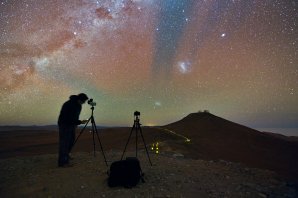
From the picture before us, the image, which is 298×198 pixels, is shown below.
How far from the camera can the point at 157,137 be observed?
1981 cm

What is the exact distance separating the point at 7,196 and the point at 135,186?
3.43 metres

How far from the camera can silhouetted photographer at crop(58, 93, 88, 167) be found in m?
9.81

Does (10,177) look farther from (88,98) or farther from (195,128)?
(195,128)

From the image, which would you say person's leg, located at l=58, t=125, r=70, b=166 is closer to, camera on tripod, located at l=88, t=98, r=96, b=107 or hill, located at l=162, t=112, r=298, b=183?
camera on tripod, located at l=88, t=98, r=96, b=107

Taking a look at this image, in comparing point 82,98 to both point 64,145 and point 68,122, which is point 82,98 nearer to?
point 68,122

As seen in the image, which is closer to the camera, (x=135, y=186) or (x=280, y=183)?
(x=135, y=186)

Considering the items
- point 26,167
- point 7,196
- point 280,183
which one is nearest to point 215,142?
point 280,183

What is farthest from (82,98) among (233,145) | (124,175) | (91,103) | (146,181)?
(233,145)

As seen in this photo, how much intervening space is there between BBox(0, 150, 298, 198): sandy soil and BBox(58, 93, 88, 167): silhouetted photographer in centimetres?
57

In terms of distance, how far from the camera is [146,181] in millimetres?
8234

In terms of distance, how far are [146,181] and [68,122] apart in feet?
12.3

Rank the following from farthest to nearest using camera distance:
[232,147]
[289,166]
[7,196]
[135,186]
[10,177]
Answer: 1. [232,147]
2. [289,166]
3. [10,177]
4. [135,186]
5. [7,196]

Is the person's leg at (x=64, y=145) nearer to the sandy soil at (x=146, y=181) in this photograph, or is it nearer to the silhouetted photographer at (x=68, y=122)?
the silhouetted photographer at (x=68, y=122)

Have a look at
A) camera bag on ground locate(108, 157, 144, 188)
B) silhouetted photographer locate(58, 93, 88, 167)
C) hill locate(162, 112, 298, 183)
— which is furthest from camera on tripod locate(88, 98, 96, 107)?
hill locate(162, 112, 298, 183)
